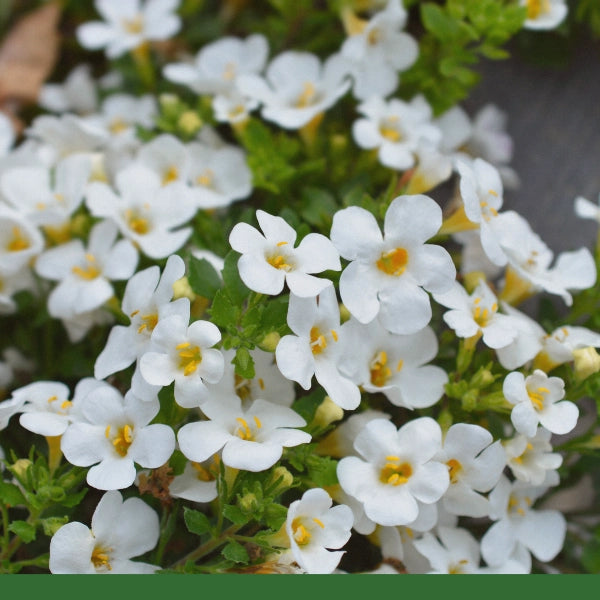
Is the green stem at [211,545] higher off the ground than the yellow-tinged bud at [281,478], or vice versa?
the yellow-tinged bud at [281,478]

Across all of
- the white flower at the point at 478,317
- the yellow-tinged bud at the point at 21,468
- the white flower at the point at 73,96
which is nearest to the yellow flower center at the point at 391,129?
the white flower at the point at 478,317

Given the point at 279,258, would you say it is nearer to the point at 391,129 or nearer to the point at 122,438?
the point at 122,438

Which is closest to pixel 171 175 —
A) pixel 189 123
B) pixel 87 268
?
pixel 189 123

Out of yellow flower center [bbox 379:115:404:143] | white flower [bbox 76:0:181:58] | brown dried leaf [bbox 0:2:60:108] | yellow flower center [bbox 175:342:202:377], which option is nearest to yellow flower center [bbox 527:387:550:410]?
yellow flower center [bbox 175:342:202:377]

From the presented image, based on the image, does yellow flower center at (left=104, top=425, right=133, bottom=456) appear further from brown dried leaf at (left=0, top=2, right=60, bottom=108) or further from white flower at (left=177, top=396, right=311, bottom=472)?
brown dried leaf at (left=0, top=2, right=60, bottom=108)

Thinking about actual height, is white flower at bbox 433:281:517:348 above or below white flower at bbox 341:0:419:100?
below

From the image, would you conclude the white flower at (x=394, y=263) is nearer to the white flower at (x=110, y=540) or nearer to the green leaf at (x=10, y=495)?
the white flower at (x=110, y=540)

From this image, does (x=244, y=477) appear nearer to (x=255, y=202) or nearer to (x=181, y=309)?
(x=181, y=309)
